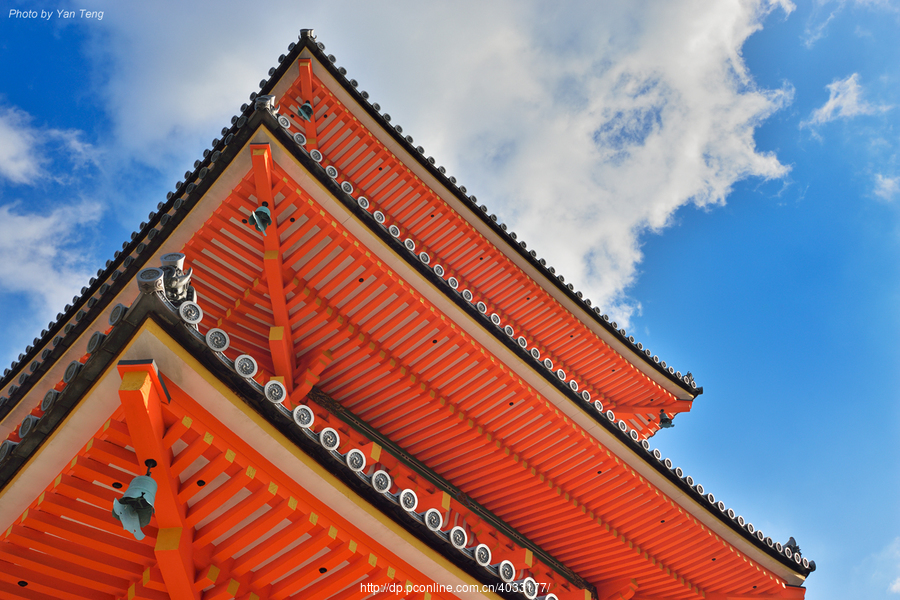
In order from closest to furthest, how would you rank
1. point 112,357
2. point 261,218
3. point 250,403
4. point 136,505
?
point 136,505, point 112,357, point 250,403, point 261,218

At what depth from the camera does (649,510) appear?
397 inches

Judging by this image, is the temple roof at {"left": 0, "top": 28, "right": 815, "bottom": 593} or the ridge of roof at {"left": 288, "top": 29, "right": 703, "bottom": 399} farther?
the ridge of roof at {"left": 288, "top": 29, "right": 703, "bottom": 399}

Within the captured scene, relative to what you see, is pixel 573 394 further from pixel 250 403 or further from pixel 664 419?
Answer: pixel 664 419

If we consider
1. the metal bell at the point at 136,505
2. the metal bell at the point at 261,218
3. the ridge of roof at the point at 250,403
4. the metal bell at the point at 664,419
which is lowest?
the metal bell at the point at 136,505

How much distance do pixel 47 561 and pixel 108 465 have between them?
1131 millimetres

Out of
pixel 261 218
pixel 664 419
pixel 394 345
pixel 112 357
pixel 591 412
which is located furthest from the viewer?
pixel 664 419

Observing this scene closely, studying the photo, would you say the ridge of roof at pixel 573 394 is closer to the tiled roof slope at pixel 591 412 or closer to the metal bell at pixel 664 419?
the tiled roof slope at pixel 591 412

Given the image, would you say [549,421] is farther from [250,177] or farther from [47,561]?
[47,561]

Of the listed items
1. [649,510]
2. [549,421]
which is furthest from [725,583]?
[549,421]

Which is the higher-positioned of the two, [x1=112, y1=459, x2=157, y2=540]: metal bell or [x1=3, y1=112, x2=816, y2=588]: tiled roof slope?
[x1=3, y1=112, x2=816, y2=588]: tiled roof slope

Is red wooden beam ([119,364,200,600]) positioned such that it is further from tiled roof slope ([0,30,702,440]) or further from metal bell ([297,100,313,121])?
metal bell ([297,100,313,121])

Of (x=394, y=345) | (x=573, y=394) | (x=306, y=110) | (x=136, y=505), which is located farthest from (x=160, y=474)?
(x=306, y=110)

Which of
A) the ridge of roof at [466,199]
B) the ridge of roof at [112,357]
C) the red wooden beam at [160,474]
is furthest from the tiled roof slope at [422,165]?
the red wooden beam at [160,474]

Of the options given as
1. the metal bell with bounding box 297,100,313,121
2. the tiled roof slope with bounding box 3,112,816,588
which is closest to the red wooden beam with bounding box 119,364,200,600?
the tiled roof slope with bounding box 3,112,816,588
